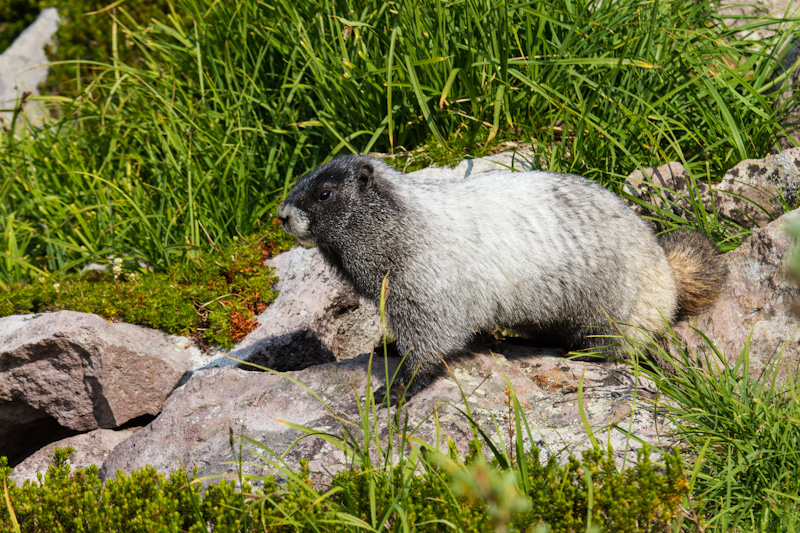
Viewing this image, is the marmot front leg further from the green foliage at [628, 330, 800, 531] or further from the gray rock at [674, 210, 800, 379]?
the gray rock at [674, 210, 800, 379]

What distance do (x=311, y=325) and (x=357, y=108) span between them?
2.44 m

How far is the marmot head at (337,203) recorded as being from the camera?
4805 millimetres

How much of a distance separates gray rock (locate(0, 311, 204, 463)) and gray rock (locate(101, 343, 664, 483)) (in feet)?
1.96

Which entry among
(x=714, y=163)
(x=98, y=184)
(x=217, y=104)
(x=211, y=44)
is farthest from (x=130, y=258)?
(x=714, y=163)

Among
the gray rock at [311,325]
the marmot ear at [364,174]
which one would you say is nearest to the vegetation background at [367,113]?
the gray rock at [311,325]

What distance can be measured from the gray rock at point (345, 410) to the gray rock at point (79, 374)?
0.60 m

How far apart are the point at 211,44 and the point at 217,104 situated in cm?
69

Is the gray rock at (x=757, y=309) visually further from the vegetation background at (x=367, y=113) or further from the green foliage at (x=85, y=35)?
the green foliage at (x=85, y=35)

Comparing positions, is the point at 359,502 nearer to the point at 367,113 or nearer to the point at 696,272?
the point at 696,272

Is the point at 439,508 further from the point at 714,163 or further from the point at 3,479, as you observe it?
the point at 714,163

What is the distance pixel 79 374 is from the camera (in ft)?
16.9

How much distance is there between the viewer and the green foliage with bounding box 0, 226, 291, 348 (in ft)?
19.6

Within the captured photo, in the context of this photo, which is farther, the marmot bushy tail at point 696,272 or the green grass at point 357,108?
the green grass at point 357,108

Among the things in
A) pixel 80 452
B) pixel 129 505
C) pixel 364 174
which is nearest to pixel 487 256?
pixel 364 174
